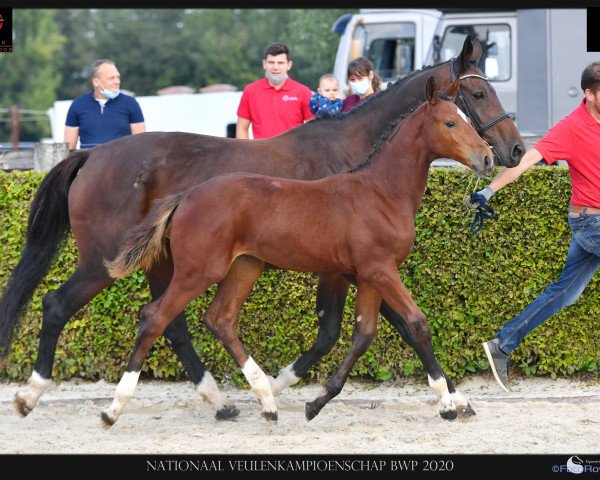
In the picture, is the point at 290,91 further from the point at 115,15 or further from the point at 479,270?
the point at 115,15

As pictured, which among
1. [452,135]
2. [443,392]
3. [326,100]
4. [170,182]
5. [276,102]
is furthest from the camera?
[276,102]

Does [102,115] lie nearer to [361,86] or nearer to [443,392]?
[361,86]

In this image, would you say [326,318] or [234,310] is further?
[326,318]

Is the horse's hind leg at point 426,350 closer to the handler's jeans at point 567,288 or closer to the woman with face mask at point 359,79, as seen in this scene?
the handler's jeans at point 567,288

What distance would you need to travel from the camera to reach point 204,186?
494 centimetres

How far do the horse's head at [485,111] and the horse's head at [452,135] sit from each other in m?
0.38

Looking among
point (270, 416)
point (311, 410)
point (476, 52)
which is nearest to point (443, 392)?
point (311, 410)

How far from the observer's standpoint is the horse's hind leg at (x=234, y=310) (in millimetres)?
5121

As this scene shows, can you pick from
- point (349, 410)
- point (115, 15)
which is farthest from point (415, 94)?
point (115, 15)

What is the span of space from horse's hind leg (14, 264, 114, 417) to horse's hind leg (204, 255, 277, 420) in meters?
0.69

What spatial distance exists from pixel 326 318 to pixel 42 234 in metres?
1.85

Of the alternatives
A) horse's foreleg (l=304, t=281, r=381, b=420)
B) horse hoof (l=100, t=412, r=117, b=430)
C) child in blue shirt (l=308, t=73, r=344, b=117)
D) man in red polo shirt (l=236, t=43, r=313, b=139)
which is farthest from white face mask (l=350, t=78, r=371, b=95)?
horse hoof (l=100, t=412, r=117, b=430)

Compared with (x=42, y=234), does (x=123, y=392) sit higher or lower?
lower

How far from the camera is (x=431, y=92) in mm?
4773
